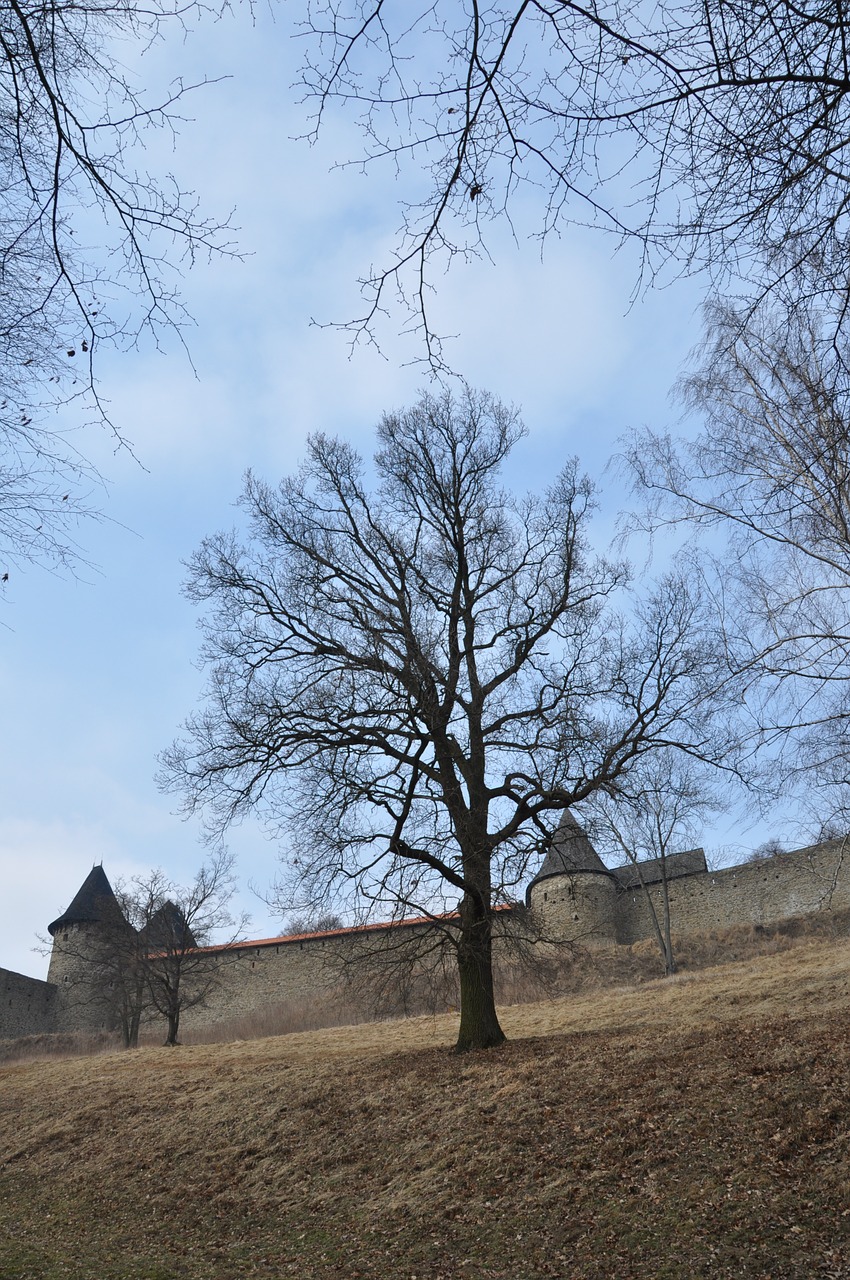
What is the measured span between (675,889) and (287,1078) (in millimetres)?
21387

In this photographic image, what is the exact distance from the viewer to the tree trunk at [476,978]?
35.9 feet

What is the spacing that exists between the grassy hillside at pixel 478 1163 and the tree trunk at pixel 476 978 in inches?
21.0

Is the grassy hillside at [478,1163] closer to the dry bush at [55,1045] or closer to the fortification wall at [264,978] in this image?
the dry bush at [55,1045]

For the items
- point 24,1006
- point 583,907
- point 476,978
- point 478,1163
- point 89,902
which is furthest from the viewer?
point 89,902

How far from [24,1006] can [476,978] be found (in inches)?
1104

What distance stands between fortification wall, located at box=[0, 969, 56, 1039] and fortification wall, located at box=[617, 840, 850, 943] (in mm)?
20761

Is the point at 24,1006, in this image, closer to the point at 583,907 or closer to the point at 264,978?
the point at 264,978

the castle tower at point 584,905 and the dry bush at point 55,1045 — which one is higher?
the castle tower at point 584,905

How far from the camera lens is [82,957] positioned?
31766mm

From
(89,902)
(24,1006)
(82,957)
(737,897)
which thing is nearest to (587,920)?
(737,897)

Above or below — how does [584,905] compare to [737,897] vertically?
above

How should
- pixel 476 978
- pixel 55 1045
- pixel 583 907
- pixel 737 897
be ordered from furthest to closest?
pixel 583 907 → pixel 737 897 → pixel 55 1045 → pixel 476 978

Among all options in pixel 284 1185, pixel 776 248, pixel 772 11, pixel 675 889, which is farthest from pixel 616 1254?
pixel 675 889

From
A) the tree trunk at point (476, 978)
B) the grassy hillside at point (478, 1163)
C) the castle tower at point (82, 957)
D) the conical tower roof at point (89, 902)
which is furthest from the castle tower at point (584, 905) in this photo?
the tree trunk at point (476, 978)
